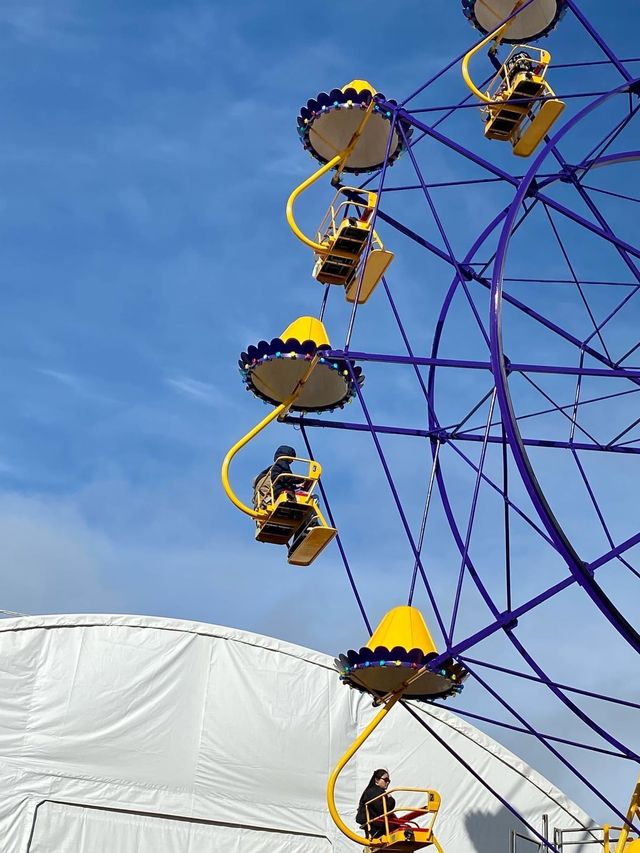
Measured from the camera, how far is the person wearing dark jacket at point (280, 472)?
15.2m

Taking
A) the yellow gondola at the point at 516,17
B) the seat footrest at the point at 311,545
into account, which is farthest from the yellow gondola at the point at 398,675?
the yellow gondola at the point at 516,17

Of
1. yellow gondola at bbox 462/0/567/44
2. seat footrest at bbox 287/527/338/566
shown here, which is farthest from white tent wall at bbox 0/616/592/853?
yellow gondola at bbox 462/0/567/44

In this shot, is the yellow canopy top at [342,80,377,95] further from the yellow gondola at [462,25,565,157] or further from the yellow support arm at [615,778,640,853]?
the yellow support arm at [615,778,640,853]

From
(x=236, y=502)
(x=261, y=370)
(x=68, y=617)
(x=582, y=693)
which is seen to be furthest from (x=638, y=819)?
(x=68, y=617)

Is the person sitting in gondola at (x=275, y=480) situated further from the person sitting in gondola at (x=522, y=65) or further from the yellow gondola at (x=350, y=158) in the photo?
the person sitting in gondola at (x=522, y=65)

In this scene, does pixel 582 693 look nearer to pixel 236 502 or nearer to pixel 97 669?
pixel 236 502

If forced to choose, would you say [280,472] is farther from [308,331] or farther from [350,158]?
[350,158]

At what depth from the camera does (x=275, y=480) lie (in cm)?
1529

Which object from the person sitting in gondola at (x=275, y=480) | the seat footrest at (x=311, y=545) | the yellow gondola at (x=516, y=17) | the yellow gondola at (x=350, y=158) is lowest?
the seat footrest at (x=311, y=545)

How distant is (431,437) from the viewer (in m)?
16.8

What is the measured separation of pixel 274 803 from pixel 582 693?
21.0ft

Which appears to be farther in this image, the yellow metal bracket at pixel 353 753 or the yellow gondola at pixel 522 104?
the yellow gondola at pixel 522 104

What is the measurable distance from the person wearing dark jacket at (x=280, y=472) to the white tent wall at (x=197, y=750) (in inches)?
150

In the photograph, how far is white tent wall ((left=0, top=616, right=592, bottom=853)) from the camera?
16.6 meters
